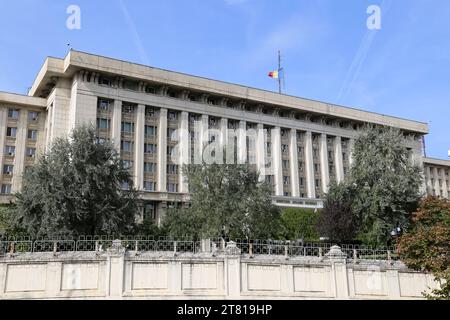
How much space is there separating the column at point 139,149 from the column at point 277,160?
19.0 m

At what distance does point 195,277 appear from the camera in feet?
59.0

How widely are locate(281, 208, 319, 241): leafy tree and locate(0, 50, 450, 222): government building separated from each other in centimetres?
319

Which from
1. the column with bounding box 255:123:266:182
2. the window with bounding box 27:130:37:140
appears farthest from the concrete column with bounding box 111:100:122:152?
the column with bounding box 255:123:266:182

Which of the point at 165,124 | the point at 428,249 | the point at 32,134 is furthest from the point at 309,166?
the point at 428,249

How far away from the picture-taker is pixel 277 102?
6525 centimetres

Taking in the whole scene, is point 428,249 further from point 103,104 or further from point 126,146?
point 103,104

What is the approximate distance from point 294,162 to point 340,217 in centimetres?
3188

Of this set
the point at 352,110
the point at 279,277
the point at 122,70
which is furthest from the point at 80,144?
the point at 352,110

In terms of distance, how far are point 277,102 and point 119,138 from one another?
932 inches

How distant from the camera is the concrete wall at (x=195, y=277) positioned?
16.8 meters

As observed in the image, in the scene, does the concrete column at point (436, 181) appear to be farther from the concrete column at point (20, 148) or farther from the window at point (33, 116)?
the concrete column at point (20, 148)

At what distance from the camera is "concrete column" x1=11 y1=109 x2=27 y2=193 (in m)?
55.4

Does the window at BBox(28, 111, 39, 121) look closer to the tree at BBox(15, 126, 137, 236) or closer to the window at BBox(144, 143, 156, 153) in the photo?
the window at BBox(144, 143, 156, 153)

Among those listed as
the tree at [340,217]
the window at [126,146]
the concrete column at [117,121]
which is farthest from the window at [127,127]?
the tree at [340,217]
